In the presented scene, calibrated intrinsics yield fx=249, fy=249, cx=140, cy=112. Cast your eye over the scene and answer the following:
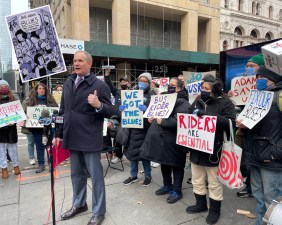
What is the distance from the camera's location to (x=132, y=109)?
454 cm

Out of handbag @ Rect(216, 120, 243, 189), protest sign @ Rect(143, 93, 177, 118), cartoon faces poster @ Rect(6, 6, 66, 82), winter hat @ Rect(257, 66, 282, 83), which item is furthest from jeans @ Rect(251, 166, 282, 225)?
cartoon faces poster @ Rect(6, 6, 66, 82)

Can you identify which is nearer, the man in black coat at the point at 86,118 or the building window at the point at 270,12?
the man in black coat at the point at 86,118

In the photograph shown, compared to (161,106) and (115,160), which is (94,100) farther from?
(115,160)

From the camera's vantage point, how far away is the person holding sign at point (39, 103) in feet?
18.4

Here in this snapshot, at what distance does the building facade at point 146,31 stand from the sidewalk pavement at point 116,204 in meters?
15.9

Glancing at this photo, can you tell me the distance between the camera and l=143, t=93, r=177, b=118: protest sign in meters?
3.78

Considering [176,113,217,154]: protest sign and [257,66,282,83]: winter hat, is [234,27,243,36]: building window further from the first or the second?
[257,66,282,83]: winter hat

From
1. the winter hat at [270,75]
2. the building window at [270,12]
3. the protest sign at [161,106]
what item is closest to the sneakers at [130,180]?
the protest sign at [161,106]

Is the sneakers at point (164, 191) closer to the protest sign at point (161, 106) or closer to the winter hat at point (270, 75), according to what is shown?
the protest sign at point (161, 106)

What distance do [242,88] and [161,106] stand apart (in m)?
1.74

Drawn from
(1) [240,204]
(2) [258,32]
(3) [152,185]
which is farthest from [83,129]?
(2) [258,32]

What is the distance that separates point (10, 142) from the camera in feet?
17.0

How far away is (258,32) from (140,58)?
2453 cm

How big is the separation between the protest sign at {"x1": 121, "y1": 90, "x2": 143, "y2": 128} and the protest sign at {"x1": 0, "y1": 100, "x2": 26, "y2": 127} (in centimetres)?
228
